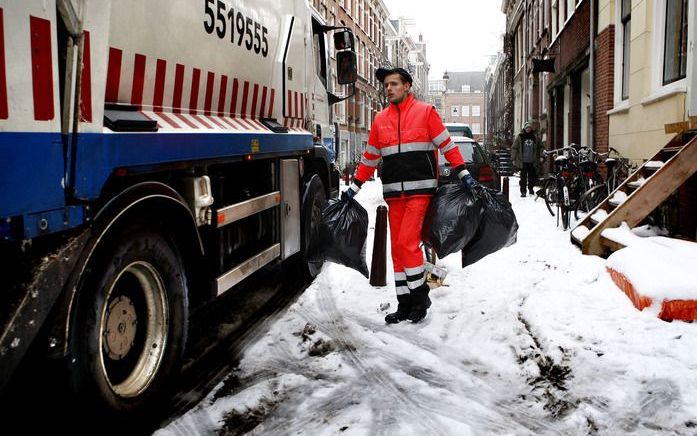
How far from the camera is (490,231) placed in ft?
15.4

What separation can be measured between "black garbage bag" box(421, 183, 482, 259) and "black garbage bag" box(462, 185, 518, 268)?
7 centimetres

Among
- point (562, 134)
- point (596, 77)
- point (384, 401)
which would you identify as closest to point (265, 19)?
point (384, 401)

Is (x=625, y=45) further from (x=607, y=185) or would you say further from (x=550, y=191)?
(x=607, y=185)

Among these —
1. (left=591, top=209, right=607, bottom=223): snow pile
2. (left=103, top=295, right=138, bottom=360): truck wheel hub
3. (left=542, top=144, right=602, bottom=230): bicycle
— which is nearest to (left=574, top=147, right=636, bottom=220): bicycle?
(left=542, top=144, right=602, bottom=230): bicycle

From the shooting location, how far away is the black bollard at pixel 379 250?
16.4 feet

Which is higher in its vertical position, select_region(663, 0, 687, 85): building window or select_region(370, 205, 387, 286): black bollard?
select_region(663, 0, 687, 85): building window

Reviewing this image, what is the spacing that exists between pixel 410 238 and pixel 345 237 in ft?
1.71

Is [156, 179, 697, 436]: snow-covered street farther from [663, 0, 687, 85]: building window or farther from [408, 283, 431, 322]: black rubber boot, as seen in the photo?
[663, 0, 687, 85]: building window

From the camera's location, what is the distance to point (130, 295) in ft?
9.75

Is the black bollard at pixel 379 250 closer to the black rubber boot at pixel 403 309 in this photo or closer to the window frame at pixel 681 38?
the black rubber boot at pixel 403 309

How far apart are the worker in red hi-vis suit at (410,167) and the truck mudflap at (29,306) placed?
2.81 meters

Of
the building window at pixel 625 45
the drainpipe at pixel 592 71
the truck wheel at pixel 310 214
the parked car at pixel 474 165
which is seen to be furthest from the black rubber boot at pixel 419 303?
the drainpipe at pixel 592 71

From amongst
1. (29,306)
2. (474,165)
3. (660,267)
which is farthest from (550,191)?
(29,306)

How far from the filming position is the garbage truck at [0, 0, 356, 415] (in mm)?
2150
